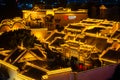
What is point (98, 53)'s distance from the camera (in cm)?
1720

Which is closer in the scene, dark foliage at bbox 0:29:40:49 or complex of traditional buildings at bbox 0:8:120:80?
complex of traditional buildings at bbox 0:8:120:80

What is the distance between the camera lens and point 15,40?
17.1 metres

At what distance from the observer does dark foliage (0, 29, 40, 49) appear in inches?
663

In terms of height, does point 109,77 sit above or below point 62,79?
below

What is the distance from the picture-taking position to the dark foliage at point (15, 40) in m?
16.8

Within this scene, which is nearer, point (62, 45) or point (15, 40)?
point (15, 40)

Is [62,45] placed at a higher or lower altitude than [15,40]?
lower

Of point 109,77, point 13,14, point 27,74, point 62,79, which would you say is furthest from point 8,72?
point 13,14

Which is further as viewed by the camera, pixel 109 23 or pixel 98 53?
pixel 109 23

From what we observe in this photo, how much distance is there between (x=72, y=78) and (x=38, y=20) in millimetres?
16733

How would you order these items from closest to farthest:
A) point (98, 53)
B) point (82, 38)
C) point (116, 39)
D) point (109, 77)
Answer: point (109, 77)
point (98, 53)
point (116, 39)
point (82, 38)

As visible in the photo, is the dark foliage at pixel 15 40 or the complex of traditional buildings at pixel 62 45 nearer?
the complex of traditional buildings at pixel 62 45

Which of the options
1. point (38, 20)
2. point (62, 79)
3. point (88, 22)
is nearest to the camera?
point (62, 79)

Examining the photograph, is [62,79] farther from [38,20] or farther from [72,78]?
[38,20]
